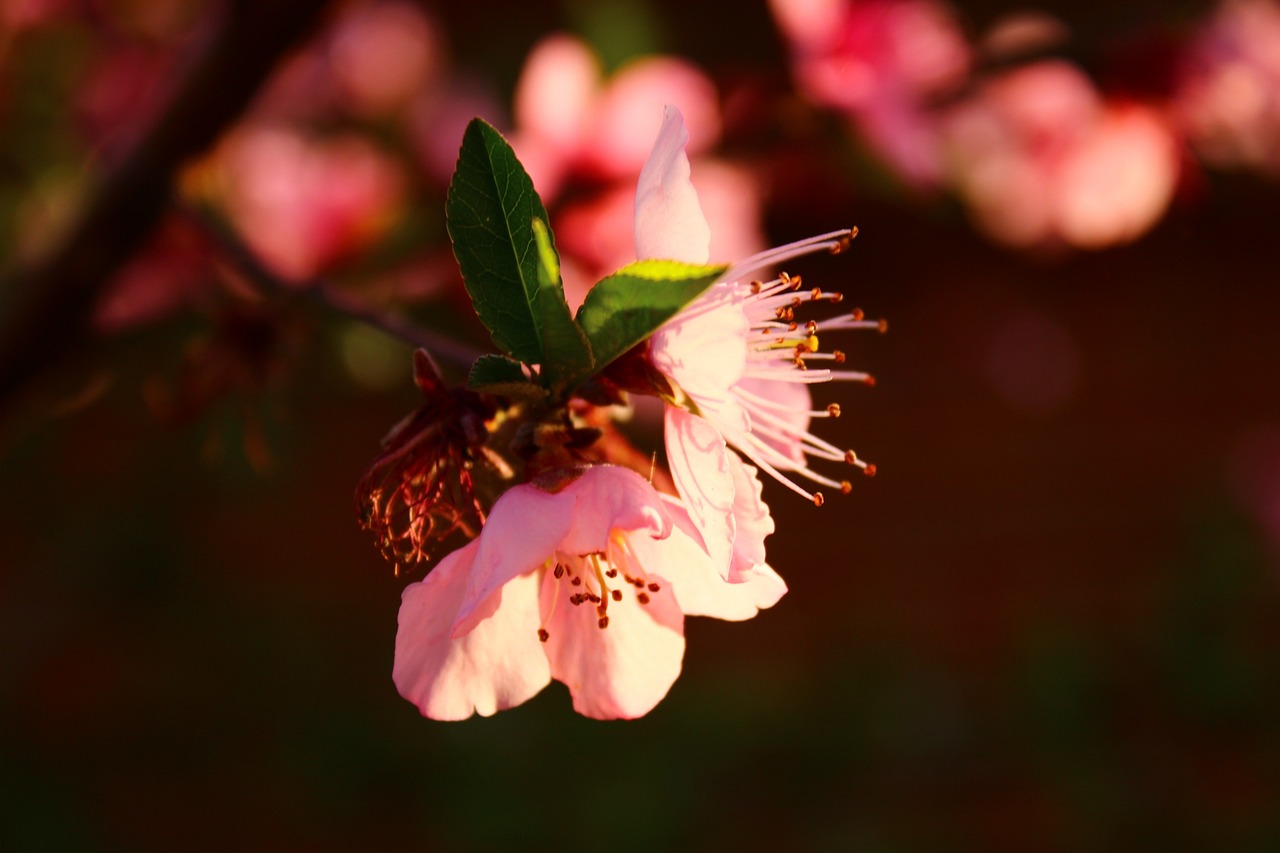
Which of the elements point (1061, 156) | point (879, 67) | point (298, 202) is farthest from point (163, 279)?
point (1061, 156)

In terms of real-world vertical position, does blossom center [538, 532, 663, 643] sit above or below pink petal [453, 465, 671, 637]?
below

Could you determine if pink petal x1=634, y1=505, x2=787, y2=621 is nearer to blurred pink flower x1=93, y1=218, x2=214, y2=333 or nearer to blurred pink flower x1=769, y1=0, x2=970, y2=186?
blurred pink flower x1=769, y1=0, x2=970, y2=186

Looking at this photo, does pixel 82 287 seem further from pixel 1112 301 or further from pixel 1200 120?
pixel 1112 301

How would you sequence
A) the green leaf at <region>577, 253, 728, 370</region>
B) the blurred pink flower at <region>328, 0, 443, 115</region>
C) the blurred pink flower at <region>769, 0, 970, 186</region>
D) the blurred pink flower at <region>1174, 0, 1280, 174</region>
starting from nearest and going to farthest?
the green leaf at <region>577, 253, 728, 370</region>, the blurred pink flower at <region>769, 0, 970, 186</region>, the blurred pink flower at <region>1174, 0, 1280, 174</region>, the blurred pink flower at <region>328, 0, 443, 115</region>

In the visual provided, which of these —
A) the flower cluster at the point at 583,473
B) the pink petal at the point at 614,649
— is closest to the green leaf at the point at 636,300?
the flower cluster at the point at 583,473

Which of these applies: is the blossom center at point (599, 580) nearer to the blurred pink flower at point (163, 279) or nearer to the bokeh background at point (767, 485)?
the bokeh background at point (767, 485)

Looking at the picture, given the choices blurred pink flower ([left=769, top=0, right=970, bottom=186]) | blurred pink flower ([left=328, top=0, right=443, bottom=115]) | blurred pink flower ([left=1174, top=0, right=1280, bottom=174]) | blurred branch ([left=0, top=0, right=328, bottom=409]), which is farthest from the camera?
blurred pink flower ([left=328, top=0, right=443, bottom=115])

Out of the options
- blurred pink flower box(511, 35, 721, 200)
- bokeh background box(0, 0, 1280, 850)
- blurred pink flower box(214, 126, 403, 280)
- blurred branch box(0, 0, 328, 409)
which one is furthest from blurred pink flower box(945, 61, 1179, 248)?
blurred branch box(0, 0, 328, 409)
